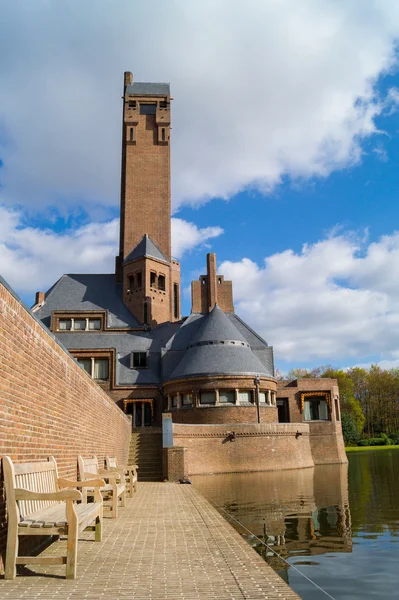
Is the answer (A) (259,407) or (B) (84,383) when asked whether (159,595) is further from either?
(A) (259,407)

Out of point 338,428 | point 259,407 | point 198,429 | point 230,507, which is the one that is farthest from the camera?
point 338,428

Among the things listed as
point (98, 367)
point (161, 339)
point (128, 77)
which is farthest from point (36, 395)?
point (128, 77)

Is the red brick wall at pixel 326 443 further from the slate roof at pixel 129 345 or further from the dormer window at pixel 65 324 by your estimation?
the dormer window at pixel 65 324

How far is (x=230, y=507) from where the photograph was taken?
44.9ft

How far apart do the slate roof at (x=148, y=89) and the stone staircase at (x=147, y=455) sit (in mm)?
38970

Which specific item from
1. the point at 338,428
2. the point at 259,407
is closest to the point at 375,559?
the point at 259,407

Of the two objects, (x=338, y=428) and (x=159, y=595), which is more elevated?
(x=338, y=428)

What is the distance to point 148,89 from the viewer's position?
2202 inches

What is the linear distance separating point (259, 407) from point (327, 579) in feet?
95.4

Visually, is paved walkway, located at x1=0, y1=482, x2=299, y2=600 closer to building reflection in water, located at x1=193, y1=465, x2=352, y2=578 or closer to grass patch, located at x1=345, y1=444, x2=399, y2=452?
building reflection in water, located at x1=193, y1=465, x2=352, y2=578

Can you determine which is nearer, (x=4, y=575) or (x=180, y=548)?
(x=4, y=575)

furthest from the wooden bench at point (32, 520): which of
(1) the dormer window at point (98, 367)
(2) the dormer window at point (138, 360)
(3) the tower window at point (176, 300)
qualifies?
(3) the tower window at point (176, 300)

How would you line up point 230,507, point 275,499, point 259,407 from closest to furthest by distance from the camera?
point 230,507
point 275,499
point 259,407

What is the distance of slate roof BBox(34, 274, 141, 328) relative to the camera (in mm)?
46906
